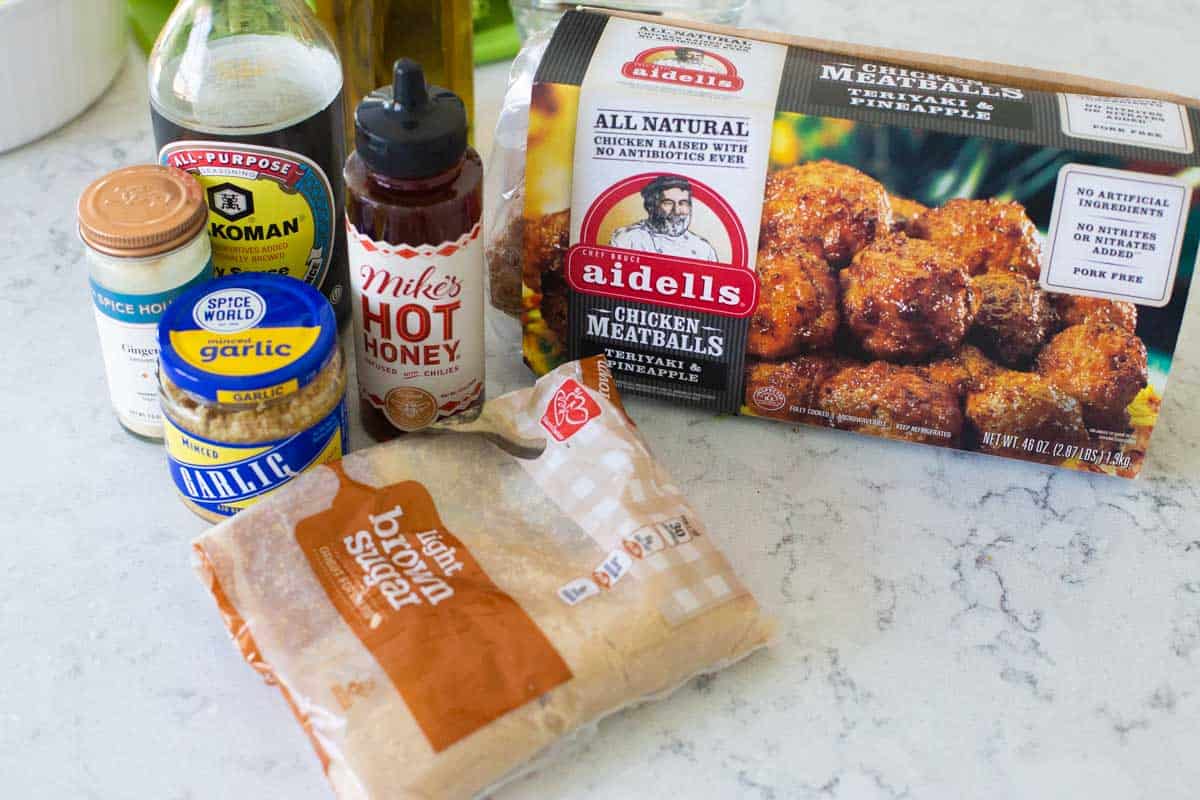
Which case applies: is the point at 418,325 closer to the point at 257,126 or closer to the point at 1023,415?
the point at 257,126

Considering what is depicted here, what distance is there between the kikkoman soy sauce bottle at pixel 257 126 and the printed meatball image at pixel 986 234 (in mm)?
387

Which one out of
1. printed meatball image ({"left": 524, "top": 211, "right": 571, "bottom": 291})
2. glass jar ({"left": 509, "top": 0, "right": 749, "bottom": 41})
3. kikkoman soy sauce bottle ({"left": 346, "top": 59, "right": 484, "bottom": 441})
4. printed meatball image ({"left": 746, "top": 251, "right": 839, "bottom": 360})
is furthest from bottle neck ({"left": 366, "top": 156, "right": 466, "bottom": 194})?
glass jar ({"left": 509, "top": 0, "right": 749, "bottom": 41})

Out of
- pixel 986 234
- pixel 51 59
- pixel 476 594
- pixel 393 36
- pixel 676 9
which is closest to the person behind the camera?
pixel 476 594

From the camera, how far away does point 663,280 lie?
2.97ft

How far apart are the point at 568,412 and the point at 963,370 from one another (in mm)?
265

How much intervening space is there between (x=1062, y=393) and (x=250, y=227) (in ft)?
1.77

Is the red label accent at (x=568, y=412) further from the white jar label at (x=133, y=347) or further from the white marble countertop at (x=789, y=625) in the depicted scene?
the white jar label at (x=133, y=347)

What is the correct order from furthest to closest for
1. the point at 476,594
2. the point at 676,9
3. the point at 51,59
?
the point at 676,9
the point at 51,59
the point at 476,594

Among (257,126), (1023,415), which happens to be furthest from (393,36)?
(1023,415)

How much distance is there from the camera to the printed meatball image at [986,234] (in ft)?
2.80

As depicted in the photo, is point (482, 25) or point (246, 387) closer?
point (246, 387)

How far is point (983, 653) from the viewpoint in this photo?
813 mm

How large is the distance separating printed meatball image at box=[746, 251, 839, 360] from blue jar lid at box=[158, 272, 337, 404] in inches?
11.2

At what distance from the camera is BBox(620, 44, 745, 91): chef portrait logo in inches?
33.9
